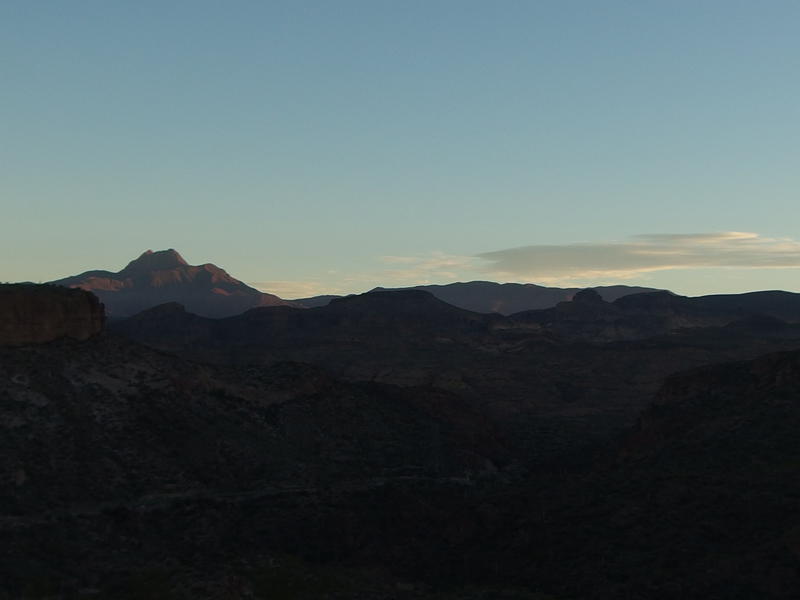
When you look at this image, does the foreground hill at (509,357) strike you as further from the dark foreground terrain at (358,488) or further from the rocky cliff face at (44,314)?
the rocky cliff face at (44,314)

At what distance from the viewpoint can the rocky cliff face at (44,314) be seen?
61.8 metres

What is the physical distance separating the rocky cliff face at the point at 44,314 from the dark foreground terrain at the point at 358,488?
0.36 metres

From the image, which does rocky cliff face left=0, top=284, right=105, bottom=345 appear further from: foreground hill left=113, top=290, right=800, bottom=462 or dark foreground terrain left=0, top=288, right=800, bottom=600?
foreground hill left=113, top=290, right=800, bottom=462

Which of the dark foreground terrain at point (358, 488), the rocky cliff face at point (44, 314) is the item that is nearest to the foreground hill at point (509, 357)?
the dark foreground terrain at point (358, 488)

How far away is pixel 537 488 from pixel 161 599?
24905 millimetres

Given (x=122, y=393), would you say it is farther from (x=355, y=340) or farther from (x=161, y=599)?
(x=355, y=340)

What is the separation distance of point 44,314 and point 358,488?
24584 millimetres

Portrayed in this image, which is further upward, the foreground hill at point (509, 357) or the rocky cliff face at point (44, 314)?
the rocky cliff face at point (44, 314)

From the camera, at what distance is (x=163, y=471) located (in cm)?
5509

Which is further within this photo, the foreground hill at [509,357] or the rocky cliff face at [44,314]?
the foreground hill at [509,357]

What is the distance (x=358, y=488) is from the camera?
184ft

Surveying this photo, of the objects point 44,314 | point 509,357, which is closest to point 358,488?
point 44,314

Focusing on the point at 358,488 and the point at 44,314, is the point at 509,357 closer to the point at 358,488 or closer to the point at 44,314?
the point at 44,314

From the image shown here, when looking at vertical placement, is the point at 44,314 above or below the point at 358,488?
above
